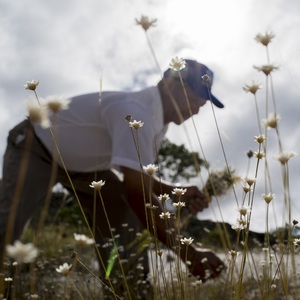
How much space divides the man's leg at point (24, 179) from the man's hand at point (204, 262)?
872 mm

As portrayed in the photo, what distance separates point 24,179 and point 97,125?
1.57 feet

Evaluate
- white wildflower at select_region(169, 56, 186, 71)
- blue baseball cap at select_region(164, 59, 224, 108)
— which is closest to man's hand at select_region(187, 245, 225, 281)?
blue baseball cap at select_region(164, 59, 224, 108)

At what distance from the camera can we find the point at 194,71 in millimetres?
2490

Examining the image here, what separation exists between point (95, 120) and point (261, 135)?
1.49m

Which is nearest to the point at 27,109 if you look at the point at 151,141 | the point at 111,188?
the point at 151,141

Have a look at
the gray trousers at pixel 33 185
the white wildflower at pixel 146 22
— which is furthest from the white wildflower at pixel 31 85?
the gray trousers at pixel 33 185

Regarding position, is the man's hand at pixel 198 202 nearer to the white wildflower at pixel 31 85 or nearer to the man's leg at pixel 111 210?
the man's leg at pixel 111 210

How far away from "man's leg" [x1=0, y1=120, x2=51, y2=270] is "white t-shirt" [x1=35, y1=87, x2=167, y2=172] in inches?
4.5

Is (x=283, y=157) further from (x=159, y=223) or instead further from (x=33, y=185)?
(x=33, y=185)

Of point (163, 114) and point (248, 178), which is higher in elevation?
point (163, 114)

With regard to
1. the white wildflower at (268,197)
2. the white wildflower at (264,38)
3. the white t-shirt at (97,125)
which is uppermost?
the white t-shirt at (97,125)

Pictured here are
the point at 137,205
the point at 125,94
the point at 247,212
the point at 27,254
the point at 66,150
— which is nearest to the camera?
the point at 27,254

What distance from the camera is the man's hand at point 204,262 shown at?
7.64 feet

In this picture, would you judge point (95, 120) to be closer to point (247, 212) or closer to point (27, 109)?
point (247, 212)
